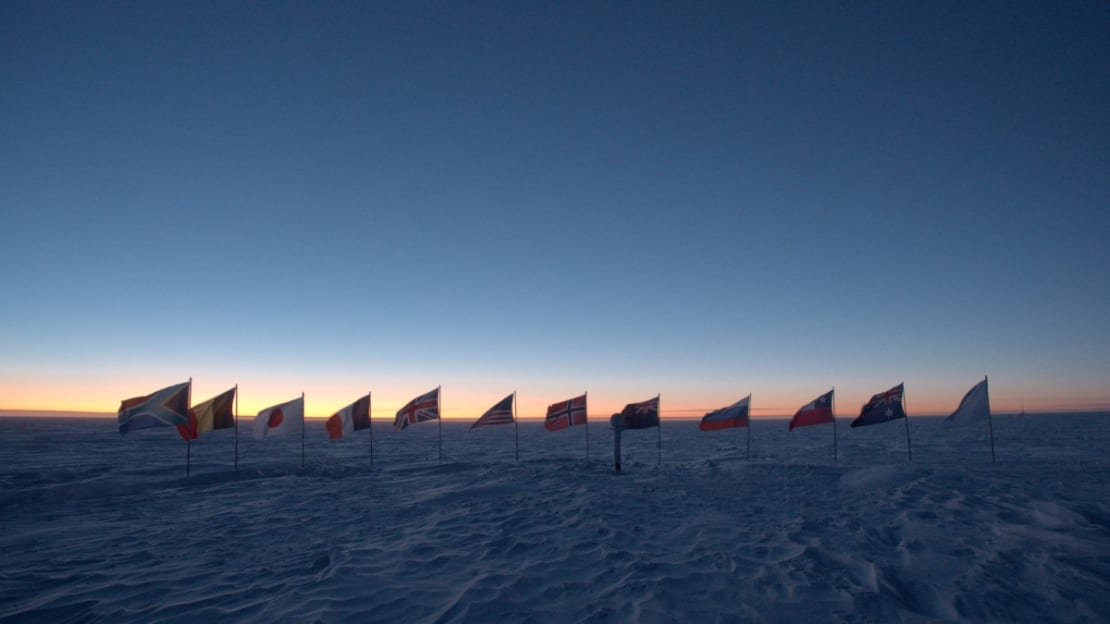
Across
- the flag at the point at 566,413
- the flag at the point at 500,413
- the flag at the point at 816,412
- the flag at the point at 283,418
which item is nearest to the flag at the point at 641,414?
Result: the flag at the point at 566,413

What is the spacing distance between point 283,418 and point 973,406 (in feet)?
94.0

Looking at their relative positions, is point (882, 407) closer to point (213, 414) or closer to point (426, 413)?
point (426, 413)

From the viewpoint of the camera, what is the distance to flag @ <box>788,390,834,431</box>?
22719 millimetres

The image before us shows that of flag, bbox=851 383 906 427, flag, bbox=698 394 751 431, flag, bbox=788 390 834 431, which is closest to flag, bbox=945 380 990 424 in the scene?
flag, bbox=851 383 906 427

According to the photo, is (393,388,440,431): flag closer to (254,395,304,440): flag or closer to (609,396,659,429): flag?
(254,395,304,440): flag

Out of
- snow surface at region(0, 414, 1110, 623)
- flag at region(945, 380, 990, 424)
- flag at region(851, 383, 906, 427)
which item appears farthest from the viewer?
flag at region(851, 383, 906, 427)

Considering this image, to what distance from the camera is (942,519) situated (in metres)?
12.3

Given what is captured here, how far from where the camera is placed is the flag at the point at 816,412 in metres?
22.7

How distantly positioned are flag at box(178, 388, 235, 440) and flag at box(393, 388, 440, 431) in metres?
6.80

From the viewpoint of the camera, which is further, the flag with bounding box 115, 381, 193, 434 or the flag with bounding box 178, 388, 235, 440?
the flag with bounding box 178, 388, 235, 440

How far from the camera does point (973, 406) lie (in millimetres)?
20156

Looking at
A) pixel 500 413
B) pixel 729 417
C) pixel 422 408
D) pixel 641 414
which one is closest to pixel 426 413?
pixel 422 408

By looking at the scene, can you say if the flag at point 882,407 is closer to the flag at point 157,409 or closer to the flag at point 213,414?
the flag at point 213,414

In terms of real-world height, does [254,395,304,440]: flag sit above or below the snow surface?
above
